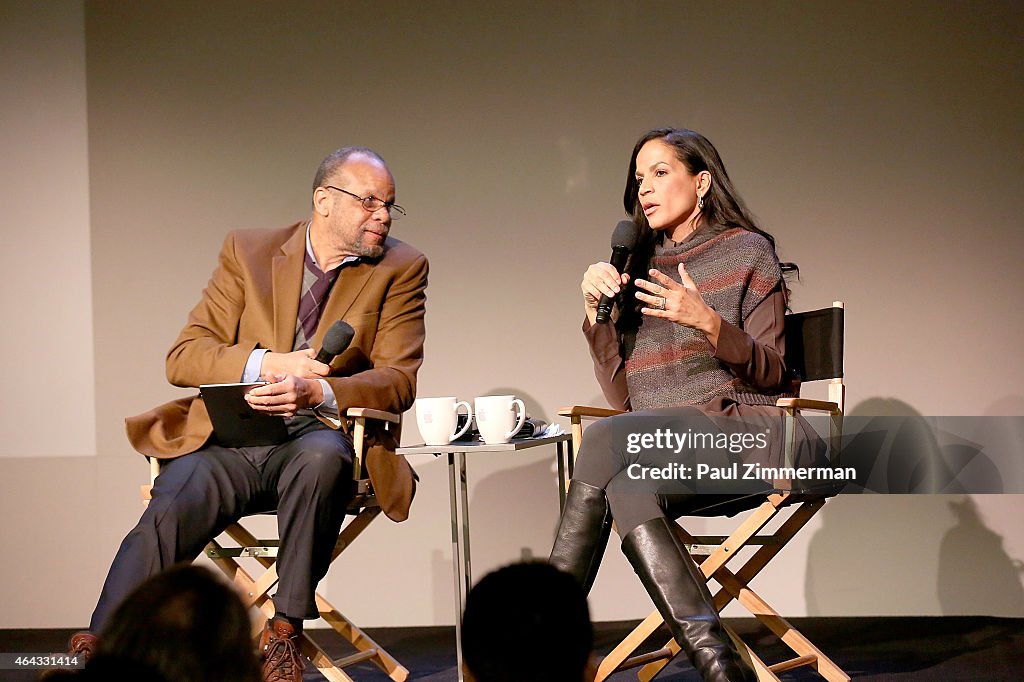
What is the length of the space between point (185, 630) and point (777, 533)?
2.07m

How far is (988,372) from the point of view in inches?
153

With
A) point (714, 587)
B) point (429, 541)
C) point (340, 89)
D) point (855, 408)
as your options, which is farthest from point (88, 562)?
point (855, 408)

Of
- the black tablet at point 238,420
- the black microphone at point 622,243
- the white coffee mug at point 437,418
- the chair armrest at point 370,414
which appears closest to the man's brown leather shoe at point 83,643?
the black tablet at point 238,420

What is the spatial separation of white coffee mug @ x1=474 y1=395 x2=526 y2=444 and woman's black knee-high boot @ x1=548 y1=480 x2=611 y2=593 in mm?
326

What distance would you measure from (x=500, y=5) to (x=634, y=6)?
495mm

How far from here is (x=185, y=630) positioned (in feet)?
3.69

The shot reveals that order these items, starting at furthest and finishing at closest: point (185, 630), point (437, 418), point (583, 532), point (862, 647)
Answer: point (862, 647)
point (437, 418)
point (583, 532)
point (185, 630)

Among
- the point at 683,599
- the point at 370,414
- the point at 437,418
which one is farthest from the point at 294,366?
the point at 683,599

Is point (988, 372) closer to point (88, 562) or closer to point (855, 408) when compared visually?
point (855, 408)

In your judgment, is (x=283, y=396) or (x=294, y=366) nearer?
(x=283, y=396)

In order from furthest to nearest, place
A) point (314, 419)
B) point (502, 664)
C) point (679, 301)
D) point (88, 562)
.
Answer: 1. point (88, 562)
2. point (314, 419)
3. point (679, 301)
4. point (502, 664)

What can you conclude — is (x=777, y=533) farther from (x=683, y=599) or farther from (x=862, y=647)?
(x=862, y=647)

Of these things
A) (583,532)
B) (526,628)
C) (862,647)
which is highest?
(526,628)

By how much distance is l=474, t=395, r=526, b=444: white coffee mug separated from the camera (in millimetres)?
2904
